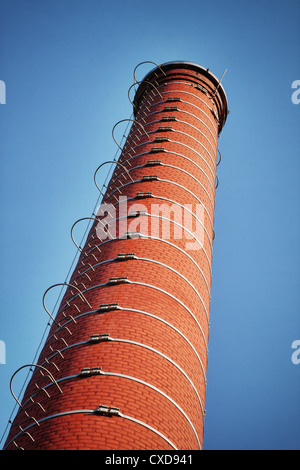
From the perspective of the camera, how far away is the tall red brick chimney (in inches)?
492

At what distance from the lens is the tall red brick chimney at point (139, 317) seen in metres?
12.5

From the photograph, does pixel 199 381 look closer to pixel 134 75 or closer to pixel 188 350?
pixel 188 350

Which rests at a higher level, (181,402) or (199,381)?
(199,381)

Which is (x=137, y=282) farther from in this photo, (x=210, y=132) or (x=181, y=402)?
(x=210, y=132)

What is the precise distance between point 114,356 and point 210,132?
1300 centimetres

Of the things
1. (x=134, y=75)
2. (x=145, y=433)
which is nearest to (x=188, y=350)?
(x=145, y=433)

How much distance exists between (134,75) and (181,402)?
17.1 metres

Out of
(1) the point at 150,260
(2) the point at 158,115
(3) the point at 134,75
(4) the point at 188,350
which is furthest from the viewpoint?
(3) the point at 134,75

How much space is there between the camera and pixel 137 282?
15.8 metres

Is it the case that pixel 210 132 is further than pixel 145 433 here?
Yes

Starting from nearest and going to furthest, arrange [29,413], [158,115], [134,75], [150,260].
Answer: [29,413] < [150,260] < [158,115] < [134,75]

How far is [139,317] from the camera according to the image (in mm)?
14750
